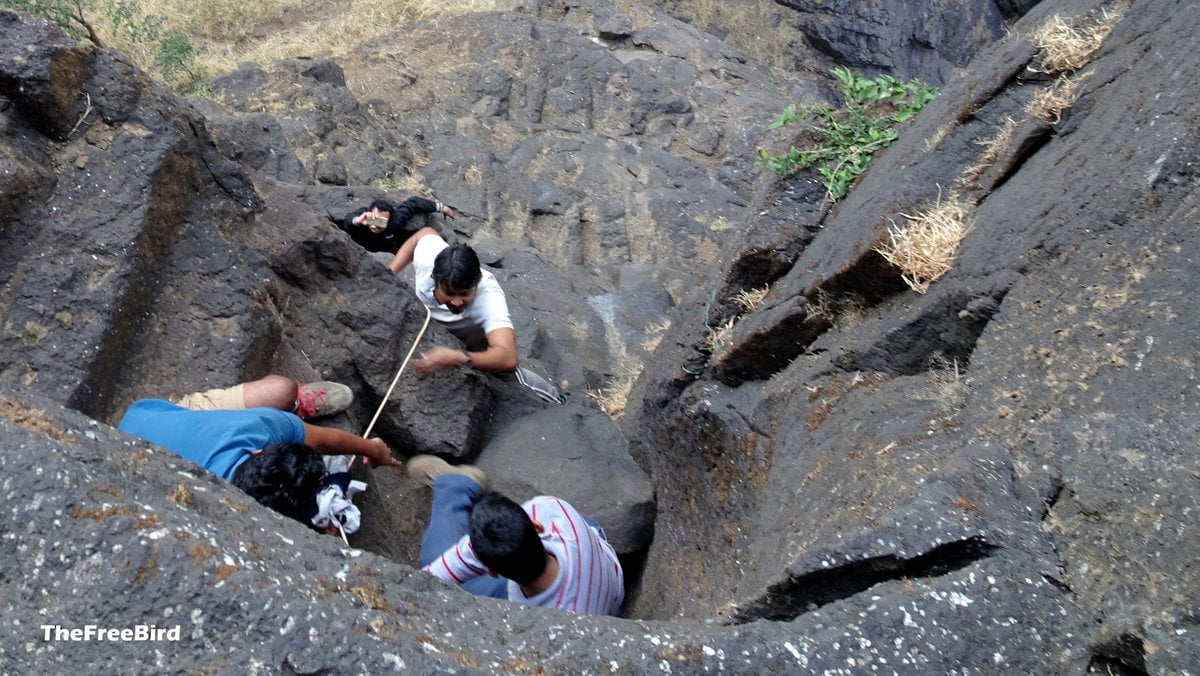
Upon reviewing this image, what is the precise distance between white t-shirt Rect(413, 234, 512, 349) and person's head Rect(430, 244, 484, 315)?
0.48ft

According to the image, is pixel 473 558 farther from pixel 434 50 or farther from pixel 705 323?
pixel 434 50

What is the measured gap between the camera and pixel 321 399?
4.79 metres

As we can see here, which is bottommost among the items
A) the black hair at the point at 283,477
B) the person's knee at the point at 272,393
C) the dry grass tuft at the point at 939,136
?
the person's knee at the point at 272,393

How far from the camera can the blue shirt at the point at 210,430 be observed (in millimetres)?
3742

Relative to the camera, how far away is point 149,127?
4.62 meters

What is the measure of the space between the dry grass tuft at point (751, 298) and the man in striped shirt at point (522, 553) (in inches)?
49.5

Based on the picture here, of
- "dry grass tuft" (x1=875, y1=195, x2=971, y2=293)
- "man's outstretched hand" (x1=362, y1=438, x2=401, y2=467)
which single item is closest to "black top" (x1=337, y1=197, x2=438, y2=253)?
"man's outstretched hand" (x1=362, y1=438, x2=401, y2=467)

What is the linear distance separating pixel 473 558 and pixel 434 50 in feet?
31.7

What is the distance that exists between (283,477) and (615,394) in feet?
10.5

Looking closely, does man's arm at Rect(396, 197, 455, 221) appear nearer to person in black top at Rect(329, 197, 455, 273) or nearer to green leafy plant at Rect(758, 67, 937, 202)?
person in black top at Rect(329, 197, 455, 273)

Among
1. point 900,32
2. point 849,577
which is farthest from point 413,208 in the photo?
point 900,32

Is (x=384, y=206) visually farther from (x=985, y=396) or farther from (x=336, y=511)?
(x=985, y=396)

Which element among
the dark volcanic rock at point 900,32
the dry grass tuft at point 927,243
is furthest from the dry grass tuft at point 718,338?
the dark volcanic rock at point 900,32

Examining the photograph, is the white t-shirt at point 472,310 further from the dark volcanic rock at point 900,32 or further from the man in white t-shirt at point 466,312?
the dark volcanic rock at point 900,32
